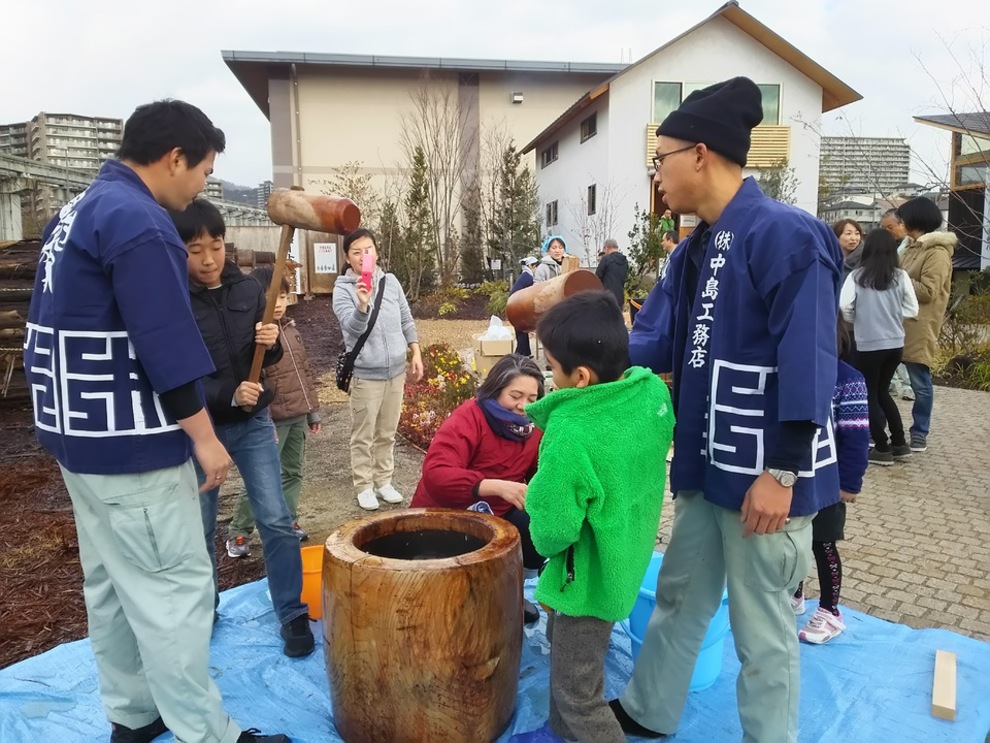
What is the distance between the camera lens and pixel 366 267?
4.70m

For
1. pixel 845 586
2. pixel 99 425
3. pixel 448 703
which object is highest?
pixel 99 425

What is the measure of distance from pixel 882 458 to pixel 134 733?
5.97 m

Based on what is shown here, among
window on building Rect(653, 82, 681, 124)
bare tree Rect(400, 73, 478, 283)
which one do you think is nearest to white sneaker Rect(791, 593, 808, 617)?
window on building Rect(653, 82, 681, 124)

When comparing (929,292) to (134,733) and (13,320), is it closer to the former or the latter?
(134,733)

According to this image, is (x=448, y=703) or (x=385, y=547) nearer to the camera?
(x=448, y=703)

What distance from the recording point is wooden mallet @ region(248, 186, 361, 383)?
9.07 ft

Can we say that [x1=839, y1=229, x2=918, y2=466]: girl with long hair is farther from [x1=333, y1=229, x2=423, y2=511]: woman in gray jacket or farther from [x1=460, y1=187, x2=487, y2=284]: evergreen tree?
[x1=460, y1=187, x2=487, y2=284]: evergreen tree

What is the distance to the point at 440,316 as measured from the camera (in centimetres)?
1705

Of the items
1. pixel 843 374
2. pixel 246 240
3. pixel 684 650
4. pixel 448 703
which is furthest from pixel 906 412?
pixel 246 240

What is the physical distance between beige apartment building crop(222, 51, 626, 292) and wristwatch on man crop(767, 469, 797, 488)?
73.0 ft

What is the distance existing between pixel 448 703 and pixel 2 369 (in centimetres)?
793

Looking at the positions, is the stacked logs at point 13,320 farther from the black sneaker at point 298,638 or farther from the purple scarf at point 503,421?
the purple scarf at point 503,421

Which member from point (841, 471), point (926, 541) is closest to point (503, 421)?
point (841, 471)

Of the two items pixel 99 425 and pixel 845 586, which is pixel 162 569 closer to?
pixel 99 425
